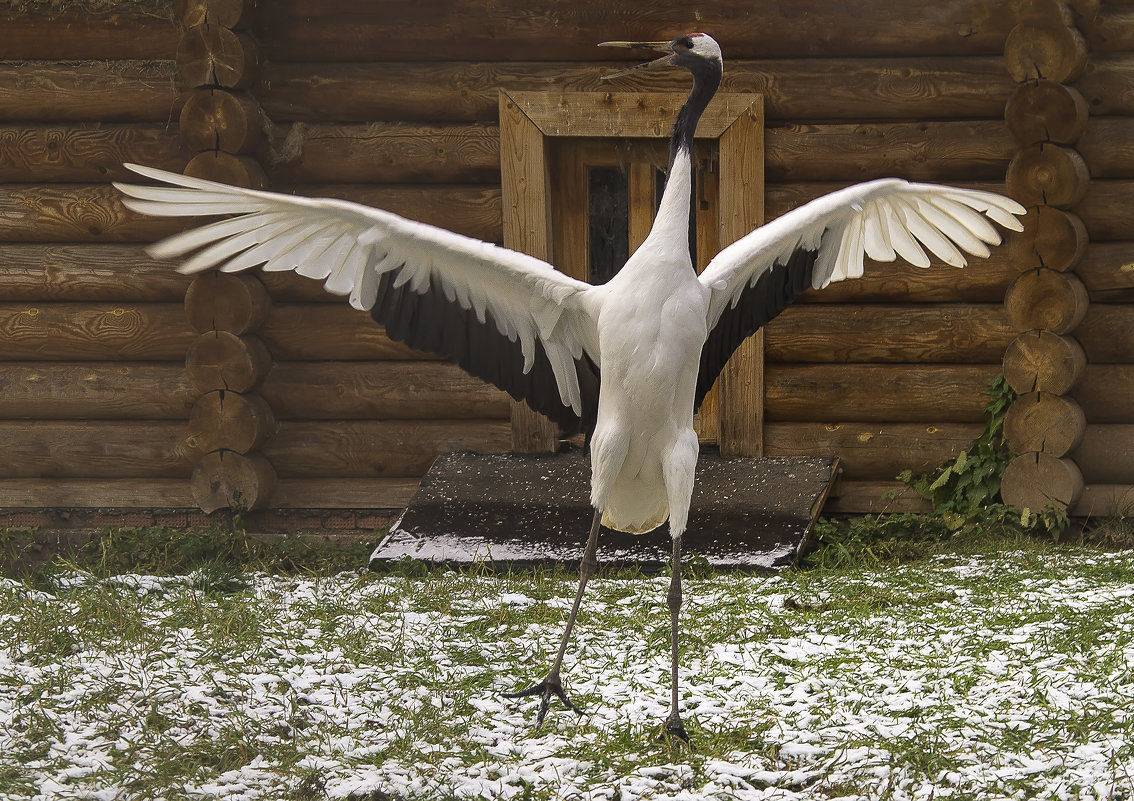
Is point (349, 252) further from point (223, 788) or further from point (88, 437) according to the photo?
point (88, 437)

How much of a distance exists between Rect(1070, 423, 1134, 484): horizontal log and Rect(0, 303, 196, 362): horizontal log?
17.4 ft

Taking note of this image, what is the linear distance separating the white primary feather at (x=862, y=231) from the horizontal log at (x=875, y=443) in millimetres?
1893

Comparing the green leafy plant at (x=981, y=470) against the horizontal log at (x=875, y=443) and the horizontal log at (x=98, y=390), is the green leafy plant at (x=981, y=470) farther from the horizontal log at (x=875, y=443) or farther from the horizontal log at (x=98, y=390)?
the horizontal log at (x=98, y=390)

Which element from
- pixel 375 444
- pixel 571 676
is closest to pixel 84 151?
pixel 375 444

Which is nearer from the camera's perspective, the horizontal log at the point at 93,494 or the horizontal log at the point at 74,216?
the horizontal log at the point at 74,216

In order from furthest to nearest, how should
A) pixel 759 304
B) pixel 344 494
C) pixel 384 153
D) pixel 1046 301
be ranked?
pixel 344 494, pixel 384 153, pixel 1046 301, pixel 759 304

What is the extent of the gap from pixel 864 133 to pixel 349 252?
3.53 m

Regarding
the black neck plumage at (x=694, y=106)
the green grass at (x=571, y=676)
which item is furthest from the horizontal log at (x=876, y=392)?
the black neck plumage at (x=694, y=106)

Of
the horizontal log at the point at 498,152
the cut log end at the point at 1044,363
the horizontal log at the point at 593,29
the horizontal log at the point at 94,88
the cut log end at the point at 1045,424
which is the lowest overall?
the cut log end at the point at 1045,424

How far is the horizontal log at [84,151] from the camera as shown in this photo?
700cm

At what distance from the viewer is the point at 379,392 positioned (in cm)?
713

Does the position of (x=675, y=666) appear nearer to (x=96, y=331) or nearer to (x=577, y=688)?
(x=577, y=688)

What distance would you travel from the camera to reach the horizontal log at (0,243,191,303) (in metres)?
7.08

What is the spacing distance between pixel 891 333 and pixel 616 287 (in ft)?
9.85
